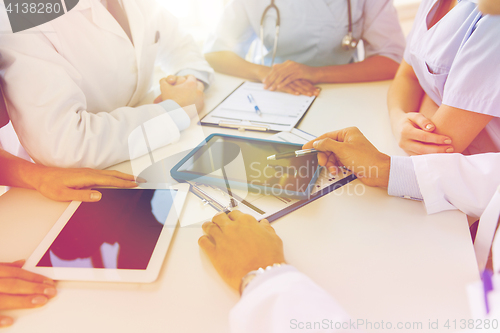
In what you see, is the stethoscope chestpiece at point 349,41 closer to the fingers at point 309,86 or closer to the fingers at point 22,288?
the fingers at point 309,86

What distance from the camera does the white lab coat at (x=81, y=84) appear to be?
65 centimetres

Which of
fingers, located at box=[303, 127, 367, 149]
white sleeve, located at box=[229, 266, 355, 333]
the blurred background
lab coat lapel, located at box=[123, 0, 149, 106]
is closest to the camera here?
white sleeve, located at box=[229, 266, 355, 333]

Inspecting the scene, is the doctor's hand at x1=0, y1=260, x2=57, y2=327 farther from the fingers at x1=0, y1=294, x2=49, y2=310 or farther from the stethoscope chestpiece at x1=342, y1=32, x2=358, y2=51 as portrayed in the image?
the stethoscope chestpiece at x1=342, y1=32, x2=358, y2=51

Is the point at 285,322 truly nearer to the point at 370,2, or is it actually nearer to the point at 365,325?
the point at 365,325

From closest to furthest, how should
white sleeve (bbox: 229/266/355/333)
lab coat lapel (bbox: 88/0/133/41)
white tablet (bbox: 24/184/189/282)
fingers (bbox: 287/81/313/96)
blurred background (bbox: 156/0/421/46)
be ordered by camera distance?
1. white sleeve (bbox: 229/266/355/333)
2. white tablet (bbox: 24/184/189/282)
3. lab coat lapel (bbox: 88/0/133/41)
4. fingers (bbox: 287/81/313/96)
5. blurred background (bbox: 156/0/421/46)

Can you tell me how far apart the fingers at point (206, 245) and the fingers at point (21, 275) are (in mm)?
232

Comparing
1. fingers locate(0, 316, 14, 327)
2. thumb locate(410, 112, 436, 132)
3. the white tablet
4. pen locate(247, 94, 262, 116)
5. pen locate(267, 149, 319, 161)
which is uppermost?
thumb locate(410, 112, 436, 132)

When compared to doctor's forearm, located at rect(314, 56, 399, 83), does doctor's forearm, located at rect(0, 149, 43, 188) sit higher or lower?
lower

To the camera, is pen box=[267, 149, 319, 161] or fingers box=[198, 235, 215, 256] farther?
pen box=[267, 149, 319, 161]

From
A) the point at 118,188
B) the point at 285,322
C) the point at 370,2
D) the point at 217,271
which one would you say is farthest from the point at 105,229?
the point at 370,2

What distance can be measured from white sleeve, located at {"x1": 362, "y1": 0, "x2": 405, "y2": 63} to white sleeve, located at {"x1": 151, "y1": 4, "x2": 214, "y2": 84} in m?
0.66

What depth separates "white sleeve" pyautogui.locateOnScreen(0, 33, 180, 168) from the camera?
0.64 meters

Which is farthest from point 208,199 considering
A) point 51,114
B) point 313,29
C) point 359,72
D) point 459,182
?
point 313,29

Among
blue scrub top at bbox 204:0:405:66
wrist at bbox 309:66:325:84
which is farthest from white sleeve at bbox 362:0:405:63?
wrist at bbox 309:66:325:84
